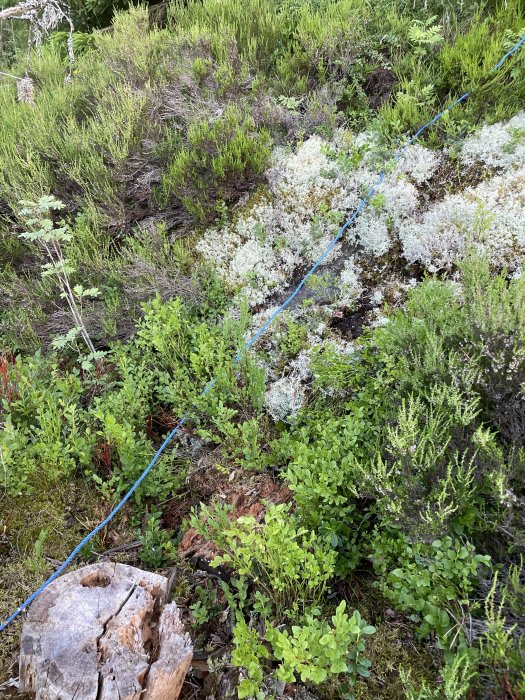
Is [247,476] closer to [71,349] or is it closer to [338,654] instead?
[338,654]

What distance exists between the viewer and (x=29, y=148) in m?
4.95

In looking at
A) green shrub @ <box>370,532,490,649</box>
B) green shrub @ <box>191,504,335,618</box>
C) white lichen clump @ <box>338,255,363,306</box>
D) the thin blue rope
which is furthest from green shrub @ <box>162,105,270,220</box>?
green shrub @ <box>370,532,490,649</box>

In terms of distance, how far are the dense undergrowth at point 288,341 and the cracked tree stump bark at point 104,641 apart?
34 centimetres

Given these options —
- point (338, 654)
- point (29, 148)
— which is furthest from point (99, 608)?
point (29, 148)

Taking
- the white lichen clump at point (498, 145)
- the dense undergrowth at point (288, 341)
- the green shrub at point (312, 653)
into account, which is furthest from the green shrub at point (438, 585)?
A: the white lichen clump at point (498, 145)

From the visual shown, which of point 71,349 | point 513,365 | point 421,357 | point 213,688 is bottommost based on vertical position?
point 213,688

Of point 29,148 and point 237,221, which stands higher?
point 29,148

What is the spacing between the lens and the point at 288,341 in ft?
12.6

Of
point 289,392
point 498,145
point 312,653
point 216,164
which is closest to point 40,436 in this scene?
point 289,392

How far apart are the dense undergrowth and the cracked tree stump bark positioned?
1.10 ft

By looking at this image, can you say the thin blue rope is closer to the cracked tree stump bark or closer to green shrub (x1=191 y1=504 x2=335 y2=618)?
the cracked tree stump bark

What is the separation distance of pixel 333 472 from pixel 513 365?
1.03 metres

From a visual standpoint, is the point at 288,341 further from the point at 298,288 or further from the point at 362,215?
the point at 362,215

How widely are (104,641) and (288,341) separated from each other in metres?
2.38
